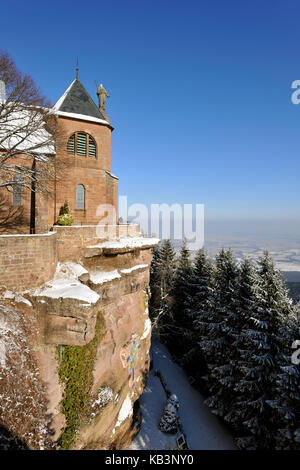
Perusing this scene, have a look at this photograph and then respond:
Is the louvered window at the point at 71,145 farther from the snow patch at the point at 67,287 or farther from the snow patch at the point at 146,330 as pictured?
the snow patch at the point at 146,330

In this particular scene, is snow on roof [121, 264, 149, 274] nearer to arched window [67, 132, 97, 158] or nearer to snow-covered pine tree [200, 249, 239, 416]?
snow-covered pine tree [200, 249, 239, 416]

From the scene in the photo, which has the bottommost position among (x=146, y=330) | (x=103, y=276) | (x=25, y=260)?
(x=146, y=330)

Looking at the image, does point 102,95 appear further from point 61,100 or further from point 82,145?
point 82,145

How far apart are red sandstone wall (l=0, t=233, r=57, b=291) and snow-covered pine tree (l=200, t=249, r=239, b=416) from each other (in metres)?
12.2

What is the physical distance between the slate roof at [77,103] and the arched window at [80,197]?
5793 mm

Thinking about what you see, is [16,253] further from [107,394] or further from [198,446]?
[198,446]

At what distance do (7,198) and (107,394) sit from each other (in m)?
13.3

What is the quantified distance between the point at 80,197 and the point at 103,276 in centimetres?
728

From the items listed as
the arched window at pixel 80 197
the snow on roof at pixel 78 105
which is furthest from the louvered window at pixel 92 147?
the arched window at pixel 80 197

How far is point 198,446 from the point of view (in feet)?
50.7

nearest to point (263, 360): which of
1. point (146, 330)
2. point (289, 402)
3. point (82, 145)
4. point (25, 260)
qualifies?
point (289, 402)

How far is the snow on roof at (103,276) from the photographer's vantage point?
41.5 ft

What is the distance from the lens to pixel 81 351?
34.5 ft
